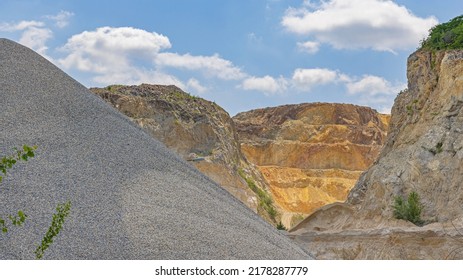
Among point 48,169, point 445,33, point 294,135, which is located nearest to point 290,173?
point 294,135

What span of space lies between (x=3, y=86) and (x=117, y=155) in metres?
2.75

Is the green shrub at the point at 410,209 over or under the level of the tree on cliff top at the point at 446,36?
under

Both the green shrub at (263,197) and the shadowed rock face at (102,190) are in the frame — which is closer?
the shadowed rock face at (102,190)

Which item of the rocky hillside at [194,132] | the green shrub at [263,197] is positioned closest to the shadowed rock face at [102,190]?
the rocky hillside at [194,132]

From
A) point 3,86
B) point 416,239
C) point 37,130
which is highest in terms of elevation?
point 3,86

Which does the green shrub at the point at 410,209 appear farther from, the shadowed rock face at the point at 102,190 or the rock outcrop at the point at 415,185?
the shadowed rock face at the point at 102,190

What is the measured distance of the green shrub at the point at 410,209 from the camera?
42.2ft

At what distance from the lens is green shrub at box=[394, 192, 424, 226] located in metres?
12.9

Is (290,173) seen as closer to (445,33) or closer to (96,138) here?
(445,33)

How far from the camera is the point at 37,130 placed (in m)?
9.31

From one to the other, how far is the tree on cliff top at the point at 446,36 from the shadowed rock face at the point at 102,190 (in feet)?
28.4

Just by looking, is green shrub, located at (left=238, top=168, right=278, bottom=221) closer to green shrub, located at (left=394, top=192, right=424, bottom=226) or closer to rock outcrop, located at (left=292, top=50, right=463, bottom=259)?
rock outcrop, located at (left=292, top=50, right=463, bottom=259)

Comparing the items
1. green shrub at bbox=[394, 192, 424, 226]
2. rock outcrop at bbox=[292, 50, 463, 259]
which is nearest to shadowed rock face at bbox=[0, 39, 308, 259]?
rock outcrop at bbox=[292, 50, 463, 259]

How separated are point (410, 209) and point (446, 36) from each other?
540 cm
